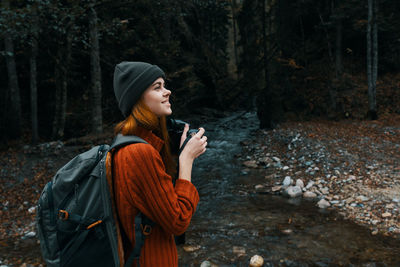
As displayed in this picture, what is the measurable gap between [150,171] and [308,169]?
8.17 m

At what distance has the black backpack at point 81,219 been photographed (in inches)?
58.0

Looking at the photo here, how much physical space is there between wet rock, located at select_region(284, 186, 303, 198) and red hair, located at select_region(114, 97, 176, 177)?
6106mm

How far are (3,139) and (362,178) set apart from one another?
13211mm

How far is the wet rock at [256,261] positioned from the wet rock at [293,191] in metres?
3.20

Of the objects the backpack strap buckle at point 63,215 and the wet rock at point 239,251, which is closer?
the backpack strap buckle at point 63,215

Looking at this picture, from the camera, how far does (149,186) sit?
57.6 inches

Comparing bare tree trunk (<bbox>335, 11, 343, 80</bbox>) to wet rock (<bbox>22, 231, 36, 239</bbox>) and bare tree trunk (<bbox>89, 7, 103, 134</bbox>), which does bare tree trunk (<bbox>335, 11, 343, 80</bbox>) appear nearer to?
bare tree trunk (<bbox>89, 7, 103, 134</bbox>)

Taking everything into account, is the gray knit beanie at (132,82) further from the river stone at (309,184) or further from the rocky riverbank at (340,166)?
the river stone at (309,184)

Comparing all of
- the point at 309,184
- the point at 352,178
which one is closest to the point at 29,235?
the point at 309,184

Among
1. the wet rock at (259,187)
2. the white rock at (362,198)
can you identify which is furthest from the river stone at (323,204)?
the wet rock at (259,187)

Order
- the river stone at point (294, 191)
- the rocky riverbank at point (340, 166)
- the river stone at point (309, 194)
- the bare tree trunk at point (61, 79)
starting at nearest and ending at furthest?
the rocky riverbank at point (340, 166)
the river stone at point (309, 194)
the river stone at point (294, 191)
the bare tree trunk at point (61, 79)

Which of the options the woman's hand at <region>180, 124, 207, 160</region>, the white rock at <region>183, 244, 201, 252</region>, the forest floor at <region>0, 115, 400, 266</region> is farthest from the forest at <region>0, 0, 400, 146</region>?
the woman's hand at <region>180, 124, 207, 160</region>

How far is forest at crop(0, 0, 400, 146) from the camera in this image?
40.5ft

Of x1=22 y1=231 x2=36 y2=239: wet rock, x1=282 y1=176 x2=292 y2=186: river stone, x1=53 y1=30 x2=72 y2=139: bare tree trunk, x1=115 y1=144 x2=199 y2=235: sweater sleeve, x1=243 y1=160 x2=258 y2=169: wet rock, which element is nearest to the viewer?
x1=115 y1=144 x2=199 y2=235: sweater sleeve
